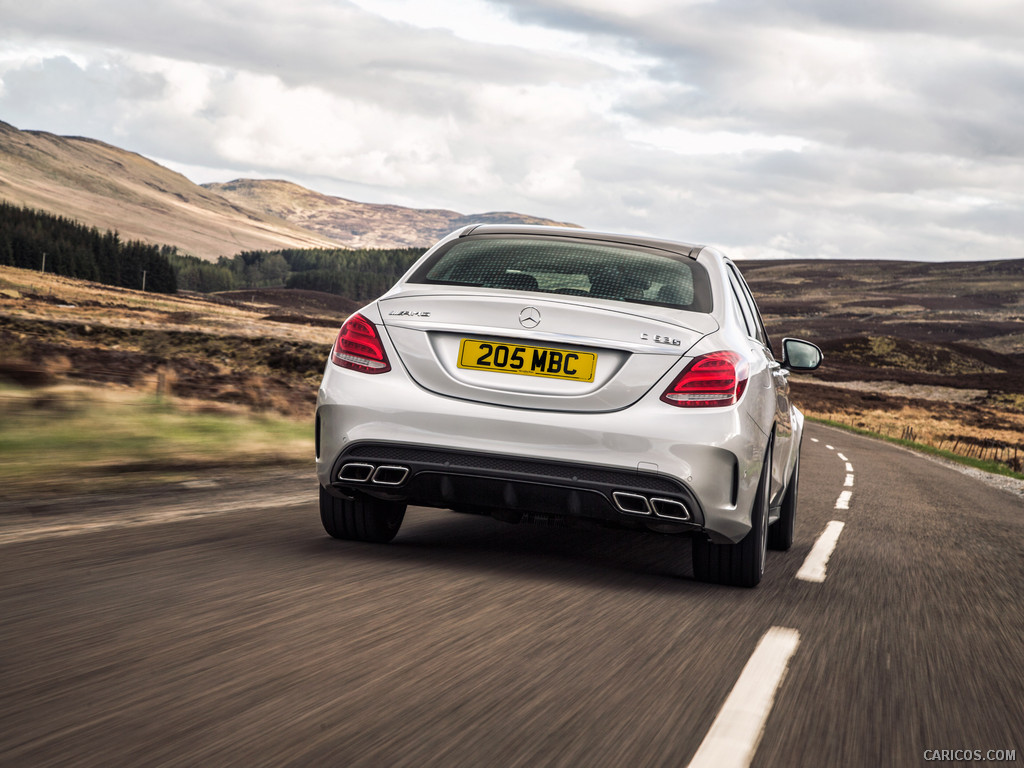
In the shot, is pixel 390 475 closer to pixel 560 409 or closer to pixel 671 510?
pixel 560 409

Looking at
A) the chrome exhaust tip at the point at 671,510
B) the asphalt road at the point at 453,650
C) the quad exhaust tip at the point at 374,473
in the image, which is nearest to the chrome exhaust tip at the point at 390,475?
the quad exhaust tip at the point at 374,473

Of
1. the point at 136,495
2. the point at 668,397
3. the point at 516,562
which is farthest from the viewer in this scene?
the point at 136,495

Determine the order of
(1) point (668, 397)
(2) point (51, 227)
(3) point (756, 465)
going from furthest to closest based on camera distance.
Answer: (2) point (51, 227)
(3) point (756, 465)
(1) point (668, 397)

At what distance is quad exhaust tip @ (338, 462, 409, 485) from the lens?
4.62 metres

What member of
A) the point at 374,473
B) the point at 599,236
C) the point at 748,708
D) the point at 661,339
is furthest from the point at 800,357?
the point at 748,708

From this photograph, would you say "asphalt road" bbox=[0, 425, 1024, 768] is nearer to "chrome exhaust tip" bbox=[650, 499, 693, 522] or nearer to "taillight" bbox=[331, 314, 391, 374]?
"chrome exhaust tip" bbox=[650, 499, 693, 522]

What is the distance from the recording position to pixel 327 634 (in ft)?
11.7

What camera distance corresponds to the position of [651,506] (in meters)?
4.47

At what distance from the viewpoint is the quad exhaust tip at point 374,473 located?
15.2 feet

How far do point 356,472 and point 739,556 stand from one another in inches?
74.2

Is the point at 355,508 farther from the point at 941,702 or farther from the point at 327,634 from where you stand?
the point at 941,702

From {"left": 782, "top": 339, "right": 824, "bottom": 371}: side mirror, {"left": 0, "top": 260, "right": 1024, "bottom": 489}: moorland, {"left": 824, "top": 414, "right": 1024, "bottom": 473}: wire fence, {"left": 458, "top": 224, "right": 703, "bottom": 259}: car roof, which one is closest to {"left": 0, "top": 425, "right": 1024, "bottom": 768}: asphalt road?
{"left": 782, "top": 339, "right": 824, "bottom": 371}: side mirror

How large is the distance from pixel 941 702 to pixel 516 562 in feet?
7.63

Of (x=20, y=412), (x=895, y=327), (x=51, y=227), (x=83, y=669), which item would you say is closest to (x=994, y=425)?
(x=20, y=412)
